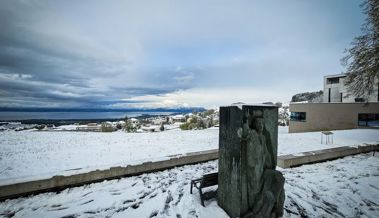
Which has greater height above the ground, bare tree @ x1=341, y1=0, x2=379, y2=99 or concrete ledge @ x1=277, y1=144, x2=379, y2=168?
bare tree @ x1=341, y1=0, x2=379, y2=99

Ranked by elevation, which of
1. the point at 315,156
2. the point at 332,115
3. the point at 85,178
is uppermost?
the point at 332,115

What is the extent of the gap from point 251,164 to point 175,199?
2.10 metres

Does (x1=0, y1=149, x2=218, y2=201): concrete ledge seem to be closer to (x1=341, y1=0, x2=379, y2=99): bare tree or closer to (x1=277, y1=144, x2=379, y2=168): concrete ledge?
(x1=277, y1=144, x2=379, y2=168): concrete ledge

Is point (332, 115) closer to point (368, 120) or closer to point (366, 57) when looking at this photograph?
point (368, 120)

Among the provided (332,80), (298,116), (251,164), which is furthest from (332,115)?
(251,164)

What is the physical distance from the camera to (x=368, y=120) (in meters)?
20.0

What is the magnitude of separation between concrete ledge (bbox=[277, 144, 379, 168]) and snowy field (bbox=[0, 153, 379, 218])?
61 cm

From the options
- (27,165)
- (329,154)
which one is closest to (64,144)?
(27,165)

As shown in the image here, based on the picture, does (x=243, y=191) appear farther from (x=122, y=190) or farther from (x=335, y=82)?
(x=335, y=82)

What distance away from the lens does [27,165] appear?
6871 mm

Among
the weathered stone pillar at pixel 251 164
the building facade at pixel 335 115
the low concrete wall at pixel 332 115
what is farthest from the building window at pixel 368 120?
the weathered stone pillar at pixel 251 164

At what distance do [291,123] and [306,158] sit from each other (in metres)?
20.0

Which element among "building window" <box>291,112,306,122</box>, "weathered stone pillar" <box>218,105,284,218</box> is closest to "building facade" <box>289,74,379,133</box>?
"building window" <box>291,112,306,122</box>

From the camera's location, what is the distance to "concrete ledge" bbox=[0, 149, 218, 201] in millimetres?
4570
